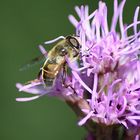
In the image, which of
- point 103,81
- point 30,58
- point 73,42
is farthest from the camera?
point 30,58

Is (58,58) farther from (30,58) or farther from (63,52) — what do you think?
(30,58)

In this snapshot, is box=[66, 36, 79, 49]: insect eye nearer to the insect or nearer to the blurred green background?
the insect

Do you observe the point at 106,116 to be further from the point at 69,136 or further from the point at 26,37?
the point at 26,37

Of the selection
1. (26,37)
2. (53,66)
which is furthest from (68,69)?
(26,37)

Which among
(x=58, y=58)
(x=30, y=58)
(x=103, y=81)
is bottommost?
(x=103, y=81)

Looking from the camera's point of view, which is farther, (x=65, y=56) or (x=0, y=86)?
(x=0, y=86)

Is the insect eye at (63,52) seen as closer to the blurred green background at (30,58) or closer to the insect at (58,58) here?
the insect at (58,58)

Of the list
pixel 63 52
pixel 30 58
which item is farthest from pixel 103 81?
pixel 30 58

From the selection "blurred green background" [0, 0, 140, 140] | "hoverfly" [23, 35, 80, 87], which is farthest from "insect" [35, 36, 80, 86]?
"blurred green background" [0, 0, 140, 140]
